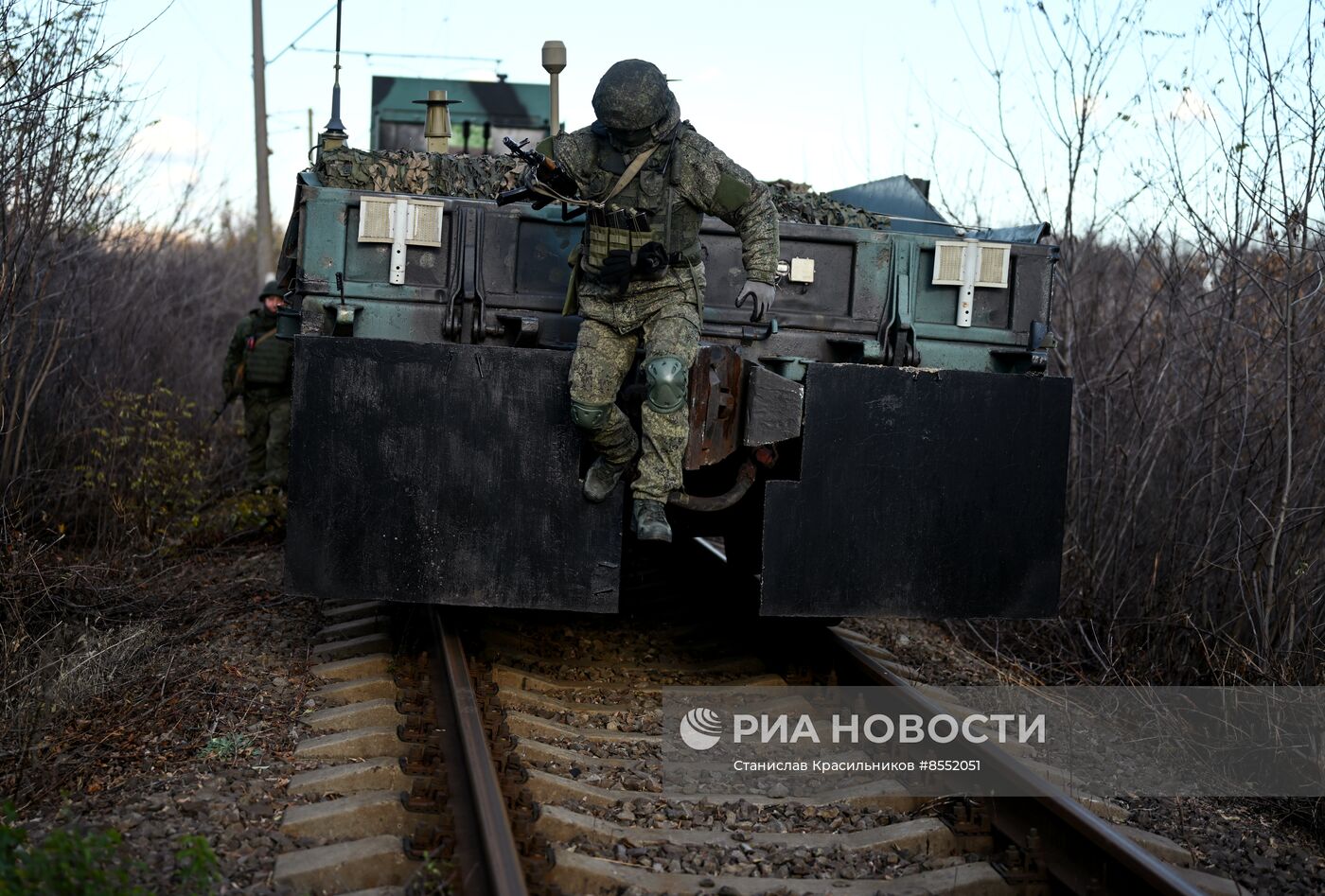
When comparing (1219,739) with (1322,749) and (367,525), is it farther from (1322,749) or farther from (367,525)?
(367,525)

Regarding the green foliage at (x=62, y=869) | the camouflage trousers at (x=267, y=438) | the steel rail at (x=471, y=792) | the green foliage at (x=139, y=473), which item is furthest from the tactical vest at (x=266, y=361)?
the green foliage at (x=62, y=869)

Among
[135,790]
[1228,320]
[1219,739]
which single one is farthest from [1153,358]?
[135,790]

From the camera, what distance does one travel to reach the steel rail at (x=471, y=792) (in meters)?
3.34

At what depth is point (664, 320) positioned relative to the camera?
498 centimetres

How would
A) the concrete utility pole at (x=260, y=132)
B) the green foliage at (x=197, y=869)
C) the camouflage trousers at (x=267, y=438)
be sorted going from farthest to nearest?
the concrete utility pole at (x=260, y=132) → the camouflage trousers at (x=267, y=438) → the green foliage at (x=197, y=869)

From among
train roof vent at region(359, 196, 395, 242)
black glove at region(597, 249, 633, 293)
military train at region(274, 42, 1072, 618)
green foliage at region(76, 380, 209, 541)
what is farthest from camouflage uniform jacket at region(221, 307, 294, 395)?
black glove at region(597, 249, 633, 293)

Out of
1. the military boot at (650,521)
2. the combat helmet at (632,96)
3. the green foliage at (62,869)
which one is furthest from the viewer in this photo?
the military boot at (650,521)

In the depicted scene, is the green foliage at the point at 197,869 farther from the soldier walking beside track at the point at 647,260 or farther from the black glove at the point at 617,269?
the black glove at the point at 617,269

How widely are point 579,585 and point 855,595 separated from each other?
110 cm

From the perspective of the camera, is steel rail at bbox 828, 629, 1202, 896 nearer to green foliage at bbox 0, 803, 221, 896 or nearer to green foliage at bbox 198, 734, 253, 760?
green foliage at bbox 0, 803, 221, 896

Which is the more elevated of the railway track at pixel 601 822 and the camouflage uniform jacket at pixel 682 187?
the camouflage uniform jacket at pixel 682 187

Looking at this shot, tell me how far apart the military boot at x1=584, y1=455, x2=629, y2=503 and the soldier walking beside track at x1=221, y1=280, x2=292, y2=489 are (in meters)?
5.94

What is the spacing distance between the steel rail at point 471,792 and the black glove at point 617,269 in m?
1.62

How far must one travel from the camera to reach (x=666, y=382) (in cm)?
486
